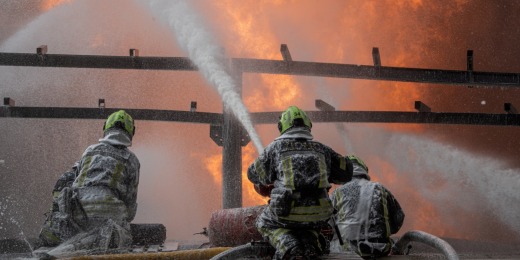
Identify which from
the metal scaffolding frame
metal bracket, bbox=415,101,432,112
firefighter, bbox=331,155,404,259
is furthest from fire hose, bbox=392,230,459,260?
metal bracket, bbox=415,101,432,112

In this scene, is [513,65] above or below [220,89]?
above

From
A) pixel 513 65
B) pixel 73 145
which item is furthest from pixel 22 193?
pixel 513 65

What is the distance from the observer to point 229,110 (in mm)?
9414

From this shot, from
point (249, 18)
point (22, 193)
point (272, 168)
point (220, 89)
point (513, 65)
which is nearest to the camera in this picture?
point (272, 168)

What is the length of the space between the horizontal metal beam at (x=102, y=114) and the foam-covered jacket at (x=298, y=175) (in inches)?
174

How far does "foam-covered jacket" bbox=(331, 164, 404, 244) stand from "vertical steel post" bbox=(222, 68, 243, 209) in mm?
3178

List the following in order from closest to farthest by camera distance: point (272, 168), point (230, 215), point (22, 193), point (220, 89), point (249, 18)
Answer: point (272, 168)
point (230, 215)
point (220, 89)
point (22, 193)
point (249, 18)

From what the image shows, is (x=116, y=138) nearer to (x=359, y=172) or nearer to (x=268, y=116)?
(x=359, y=172)

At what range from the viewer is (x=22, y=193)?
15.6m

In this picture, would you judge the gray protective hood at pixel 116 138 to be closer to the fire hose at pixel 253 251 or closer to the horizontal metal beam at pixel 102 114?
the fire hose at pixel 253 251

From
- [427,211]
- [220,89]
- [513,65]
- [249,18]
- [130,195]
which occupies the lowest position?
[427,211]

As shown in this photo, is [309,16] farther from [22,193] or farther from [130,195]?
[130,195]

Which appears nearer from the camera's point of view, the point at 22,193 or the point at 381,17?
the point at 22,193

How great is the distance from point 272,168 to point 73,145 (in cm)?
1316
